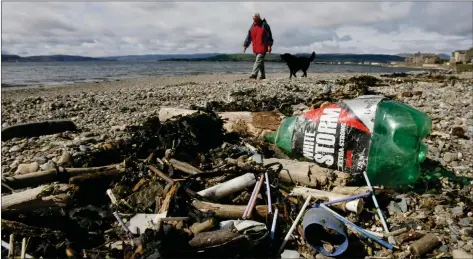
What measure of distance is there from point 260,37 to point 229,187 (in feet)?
38.1

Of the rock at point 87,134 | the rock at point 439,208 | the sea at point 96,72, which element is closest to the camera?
the rock at point 439,208

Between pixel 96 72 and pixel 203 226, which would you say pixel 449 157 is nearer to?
pixel 203 226

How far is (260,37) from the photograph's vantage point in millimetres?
13812

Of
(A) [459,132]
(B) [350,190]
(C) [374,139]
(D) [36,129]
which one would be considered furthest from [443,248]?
(D) [36,129]

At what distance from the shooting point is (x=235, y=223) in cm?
260

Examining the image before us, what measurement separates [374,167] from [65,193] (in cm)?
314

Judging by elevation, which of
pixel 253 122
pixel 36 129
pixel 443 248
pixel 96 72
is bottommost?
pixel 443 248

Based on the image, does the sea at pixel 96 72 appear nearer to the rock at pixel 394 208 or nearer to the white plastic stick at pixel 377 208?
the white plastic stick at pixel 377 208

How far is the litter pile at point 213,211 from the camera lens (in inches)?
96.3

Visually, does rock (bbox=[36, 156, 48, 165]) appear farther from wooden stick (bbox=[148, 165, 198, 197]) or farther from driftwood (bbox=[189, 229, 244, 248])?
driftwood (bbox=[189, 229, 244, 248])

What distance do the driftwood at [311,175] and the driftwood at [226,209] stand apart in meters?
0.73

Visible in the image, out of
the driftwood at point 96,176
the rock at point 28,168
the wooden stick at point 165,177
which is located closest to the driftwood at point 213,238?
the wooden stick at point 165,177

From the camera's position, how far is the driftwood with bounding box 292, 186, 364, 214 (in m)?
2.92

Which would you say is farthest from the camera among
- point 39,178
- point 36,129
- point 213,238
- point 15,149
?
point 36,129
